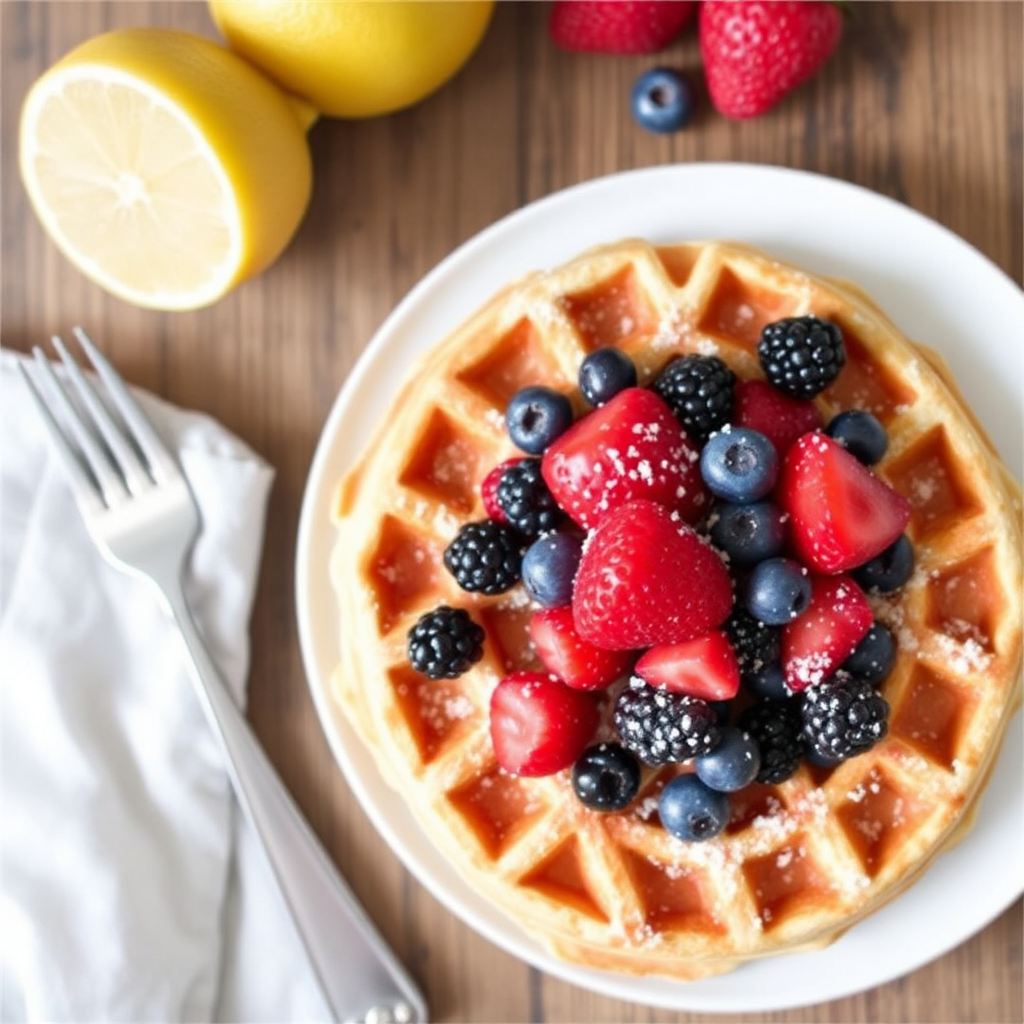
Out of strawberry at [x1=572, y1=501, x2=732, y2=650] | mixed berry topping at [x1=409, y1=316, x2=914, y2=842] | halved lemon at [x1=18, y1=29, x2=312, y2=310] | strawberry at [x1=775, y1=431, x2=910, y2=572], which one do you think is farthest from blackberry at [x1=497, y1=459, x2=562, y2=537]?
halved lemon at [x1=18, y1=29, x2=312, y2=310]

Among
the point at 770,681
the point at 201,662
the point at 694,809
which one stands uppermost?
the point at 770,681

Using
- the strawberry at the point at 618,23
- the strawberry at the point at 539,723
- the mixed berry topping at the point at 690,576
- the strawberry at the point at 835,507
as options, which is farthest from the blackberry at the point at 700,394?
the strawberry at the point at 618,23

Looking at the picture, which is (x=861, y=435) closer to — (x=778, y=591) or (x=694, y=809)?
(x=778, y=591)

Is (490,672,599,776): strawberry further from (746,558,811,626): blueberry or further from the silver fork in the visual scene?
the silver fork

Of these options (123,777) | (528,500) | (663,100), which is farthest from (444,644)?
(663,100)

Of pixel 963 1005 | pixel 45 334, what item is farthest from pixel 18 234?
pixel 963 1005

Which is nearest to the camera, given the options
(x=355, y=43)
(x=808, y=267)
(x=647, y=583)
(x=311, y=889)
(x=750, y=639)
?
(x=647, y=583)

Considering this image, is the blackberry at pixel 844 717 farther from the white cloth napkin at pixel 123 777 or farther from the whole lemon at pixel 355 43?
the whole lemon at pixel 355 43
